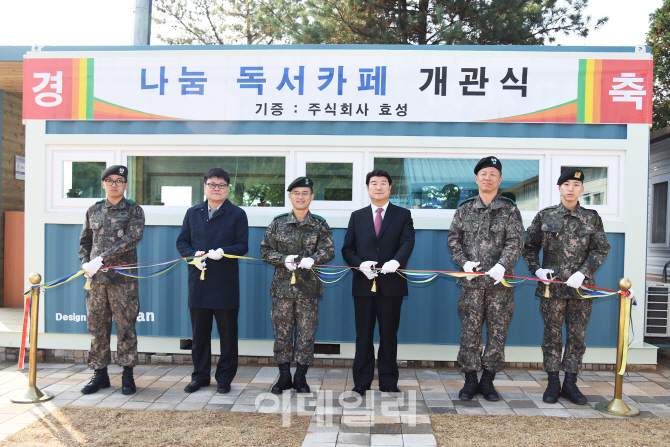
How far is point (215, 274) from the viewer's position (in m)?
3.74

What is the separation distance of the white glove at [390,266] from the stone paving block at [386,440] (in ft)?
3.78

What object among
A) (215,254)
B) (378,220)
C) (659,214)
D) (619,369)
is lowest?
(619,369)

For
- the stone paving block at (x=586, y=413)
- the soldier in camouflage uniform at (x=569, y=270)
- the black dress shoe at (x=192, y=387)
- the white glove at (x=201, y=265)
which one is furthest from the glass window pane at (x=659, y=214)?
the black dress shoe at (x=192, y=387)

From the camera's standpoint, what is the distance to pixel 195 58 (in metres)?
4.66

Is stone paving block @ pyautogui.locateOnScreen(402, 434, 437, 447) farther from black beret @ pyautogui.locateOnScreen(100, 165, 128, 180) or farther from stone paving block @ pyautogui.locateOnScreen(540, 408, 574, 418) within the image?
black beret @ pyautogui.locateOnScreen(100, 165, 128, 180)

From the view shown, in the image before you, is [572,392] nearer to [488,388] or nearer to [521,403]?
[521,403]

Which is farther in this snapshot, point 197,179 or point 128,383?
point 197,179

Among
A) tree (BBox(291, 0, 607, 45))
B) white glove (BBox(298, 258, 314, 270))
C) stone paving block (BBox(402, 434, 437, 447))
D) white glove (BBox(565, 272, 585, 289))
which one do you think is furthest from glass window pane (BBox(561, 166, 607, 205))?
tree (BBox(291, 0, 607, 45))

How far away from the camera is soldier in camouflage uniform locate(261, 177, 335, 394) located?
3719 millimetres

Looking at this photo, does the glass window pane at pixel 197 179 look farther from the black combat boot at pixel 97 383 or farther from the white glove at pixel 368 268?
the black combat boot at pixel 97 383

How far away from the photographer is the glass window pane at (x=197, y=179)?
471 centimetres

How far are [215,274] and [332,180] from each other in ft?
5.18

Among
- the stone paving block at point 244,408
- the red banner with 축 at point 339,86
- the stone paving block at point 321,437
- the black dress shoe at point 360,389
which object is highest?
the red banner with 축 at point 339,86

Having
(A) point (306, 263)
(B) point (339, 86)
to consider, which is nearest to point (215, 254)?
(A) point (306, 263)
